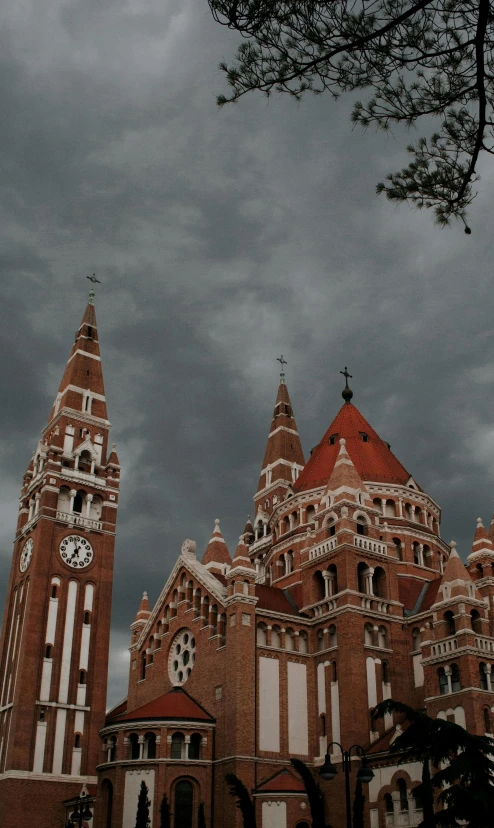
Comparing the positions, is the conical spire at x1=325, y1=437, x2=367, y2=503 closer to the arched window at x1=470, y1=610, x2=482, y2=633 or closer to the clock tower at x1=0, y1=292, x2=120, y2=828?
the arched window at x1=470, y1=610, x2=482, y2=633

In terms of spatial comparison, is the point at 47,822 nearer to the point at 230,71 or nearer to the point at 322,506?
the point at 322,506

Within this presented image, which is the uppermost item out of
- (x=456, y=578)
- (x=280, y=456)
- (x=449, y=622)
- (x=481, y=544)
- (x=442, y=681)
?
(x=280, y=456)

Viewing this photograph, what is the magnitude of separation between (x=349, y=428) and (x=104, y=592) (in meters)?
22.4

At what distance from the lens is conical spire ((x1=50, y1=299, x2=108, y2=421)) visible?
69.0 metres

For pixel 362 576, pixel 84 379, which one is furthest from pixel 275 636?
pixel 84 379

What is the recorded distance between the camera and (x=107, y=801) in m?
42.5

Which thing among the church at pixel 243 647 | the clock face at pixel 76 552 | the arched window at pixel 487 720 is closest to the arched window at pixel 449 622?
the church at pixel 243 647

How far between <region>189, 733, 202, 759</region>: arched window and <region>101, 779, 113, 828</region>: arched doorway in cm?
468

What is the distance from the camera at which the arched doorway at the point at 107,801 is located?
137 feet

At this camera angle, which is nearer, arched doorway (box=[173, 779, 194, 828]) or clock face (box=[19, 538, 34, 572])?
arched doorway (box=[173, 779, 194, 828])

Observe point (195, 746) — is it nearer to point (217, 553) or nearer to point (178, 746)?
point (178, 746)

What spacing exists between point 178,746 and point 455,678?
14453 mm

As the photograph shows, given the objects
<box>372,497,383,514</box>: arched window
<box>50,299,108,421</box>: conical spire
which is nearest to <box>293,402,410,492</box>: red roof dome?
<box>372,497,383,514</box>: arched window

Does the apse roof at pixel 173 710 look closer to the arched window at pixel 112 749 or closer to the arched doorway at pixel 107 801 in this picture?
the arched window at pixel 112 749
